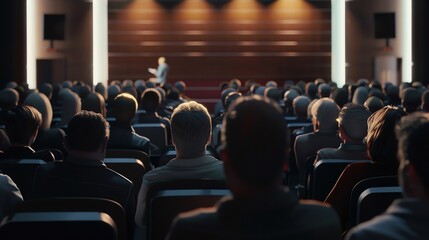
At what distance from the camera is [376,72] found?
21.8m

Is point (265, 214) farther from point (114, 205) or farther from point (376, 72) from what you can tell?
point (376, 72)

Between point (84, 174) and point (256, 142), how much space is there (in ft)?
6.00

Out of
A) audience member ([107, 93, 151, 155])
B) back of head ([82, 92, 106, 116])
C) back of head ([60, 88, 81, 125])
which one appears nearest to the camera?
audience member ([107, 93, 151, 155])

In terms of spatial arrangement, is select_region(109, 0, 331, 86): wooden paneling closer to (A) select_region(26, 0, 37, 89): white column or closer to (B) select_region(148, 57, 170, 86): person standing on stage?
(B) select_region(148, 57, 170, 86): person standing on stage

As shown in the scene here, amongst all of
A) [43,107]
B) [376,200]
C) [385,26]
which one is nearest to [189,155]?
[376,200]

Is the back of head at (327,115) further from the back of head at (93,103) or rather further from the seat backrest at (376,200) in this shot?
the seat backrest at (376,200)

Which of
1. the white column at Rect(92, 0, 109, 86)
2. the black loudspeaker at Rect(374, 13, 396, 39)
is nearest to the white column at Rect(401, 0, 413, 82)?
the black loudspeaker at Rect(374, 13, 396, 39)

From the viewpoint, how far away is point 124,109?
18.6 ft

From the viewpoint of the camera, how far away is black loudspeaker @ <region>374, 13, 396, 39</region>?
2056 cm

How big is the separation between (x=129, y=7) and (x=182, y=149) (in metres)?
19.9

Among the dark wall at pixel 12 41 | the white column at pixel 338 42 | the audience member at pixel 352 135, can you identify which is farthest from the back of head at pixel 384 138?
the white column at pixel 338 42

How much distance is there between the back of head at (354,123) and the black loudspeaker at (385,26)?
16403mm

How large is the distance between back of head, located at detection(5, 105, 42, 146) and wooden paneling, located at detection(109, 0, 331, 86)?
18.6m

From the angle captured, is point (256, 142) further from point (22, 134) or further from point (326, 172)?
point (22, 134)
